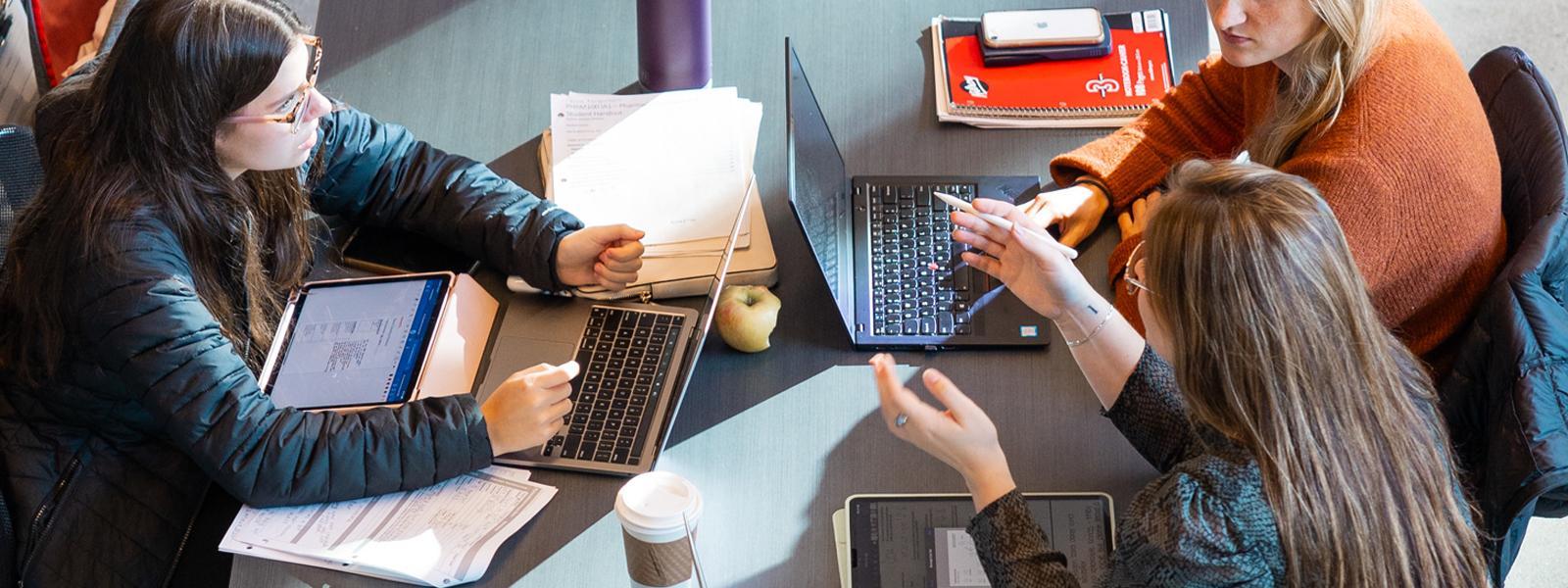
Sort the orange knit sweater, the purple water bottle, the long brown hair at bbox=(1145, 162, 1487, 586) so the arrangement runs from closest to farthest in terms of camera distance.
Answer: the long brown hair at bbox=(1145, 162, 1487, 586) → the orange knit sweater → the purple water bottle

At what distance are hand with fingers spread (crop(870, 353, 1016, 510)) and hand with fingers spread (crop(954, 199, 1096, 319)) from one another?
0.77 ft

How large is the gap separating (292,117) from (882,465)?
2.35 ft

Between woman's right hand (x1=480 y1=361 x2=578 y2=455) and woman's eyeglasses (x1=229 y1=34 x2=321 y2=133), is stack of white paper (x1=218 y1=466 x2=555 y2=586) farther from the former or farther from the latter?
woman's eyeglasses (x1=229 y1=34 x2=321 y2=133)

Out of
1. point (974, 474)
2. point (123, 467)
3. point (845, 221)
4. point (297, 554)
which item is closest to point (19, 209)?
point (123, 467)

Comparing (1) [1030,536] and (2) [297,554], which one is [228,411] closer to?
(2) [297,554]

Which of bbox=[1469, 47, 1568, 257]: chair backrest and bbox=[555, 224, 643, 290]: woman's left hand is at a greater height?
bbox=[1469, 47, 1568, 257]: chair backrest

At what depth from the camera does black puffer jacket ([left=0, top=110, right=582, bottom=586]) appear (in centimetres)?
123

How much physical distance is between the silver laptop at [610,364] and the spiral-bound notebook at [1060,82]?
1.43 ft

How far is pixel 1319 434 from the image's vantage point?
3.36 feet

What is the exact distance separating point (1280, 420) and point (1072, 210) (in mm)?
528

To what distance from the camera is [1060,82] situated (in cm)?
168

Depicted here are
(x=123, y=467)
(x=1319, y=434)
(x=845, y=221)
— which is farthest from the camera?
(x=845, y=221)

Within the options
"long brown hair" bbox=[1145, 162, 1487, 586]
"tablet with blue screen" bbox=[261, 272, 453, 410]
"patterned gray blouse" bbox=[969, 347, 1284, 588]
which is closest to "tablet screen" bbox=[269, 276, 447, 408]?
"tablet with blue screen" bbox=[261, 272, 453, 410]

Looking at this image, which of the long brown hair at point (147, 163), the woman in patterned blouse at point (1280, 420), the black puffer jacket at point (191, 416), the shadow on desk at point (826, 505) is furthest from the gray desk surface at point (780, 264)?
the long brown hair at point (147, 163)
